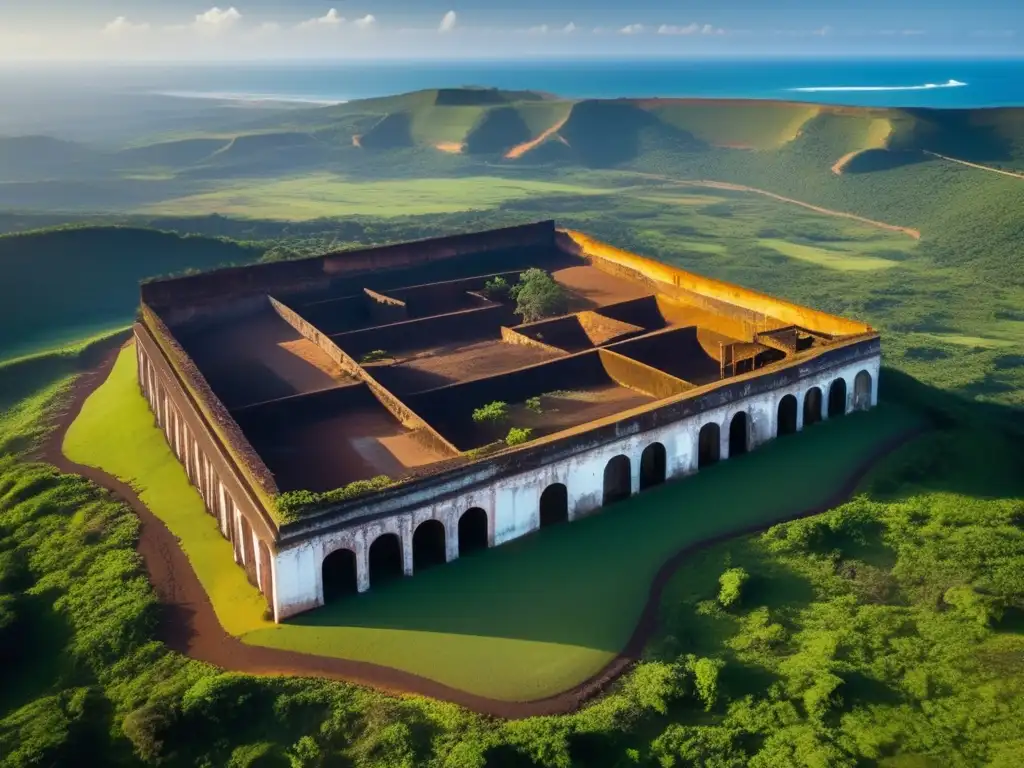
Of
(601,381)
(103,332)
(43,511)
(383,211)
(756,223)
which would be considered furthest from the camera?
(383,211)

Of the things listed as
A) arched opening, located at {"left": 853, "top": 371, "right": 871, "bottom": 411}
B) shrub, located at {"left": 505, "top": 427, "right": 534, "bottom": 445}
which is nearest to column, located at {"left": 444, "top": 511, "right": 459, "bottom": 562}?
shrub, located at {"left": 505, "top": 427, "right": 534, "bottom": 445}

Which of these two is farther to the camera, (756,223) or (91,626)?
(756,223)

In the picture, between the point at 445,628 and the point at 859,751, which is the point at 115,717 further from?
the point at 859,751

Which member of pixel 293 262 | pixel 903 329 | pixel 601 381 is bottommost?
pixel 903 329

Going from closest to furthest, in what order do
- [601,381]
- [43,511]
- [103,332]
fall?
[43,511]
[601,381]
[103,332]

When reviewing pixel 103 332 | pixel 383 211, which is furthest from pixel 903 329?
pixel 383 211

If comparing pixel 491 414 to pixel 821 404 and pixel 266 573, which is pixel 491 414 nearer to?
pixel 266 573

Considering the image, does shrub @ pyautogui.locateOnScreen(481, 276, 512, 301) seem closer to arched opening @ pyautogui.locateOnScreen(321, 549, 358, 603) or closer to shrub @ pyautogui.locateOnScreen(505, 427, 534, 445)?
shrub @ pyautogui.locateOnScreen(505, 427, 534, 445)

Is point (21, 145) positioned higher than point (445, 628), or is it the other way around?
point (21, 145)
